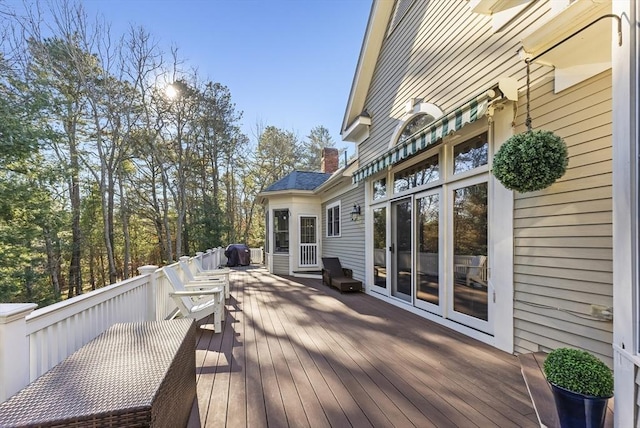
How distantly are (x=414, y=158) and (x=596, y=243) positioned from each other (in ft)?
9.61

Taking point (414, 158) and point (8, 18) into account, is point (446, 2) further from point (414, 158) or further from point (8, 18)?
point (8, 18)

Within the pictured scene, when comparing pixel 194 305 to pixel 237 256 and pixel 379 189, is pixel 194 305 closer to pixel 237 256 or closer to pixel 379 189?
pixel 379 189

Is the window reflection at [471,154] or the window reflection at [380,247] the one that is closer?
the window reflection at [471,154]

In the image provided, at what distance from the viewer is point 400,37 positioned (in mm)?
5555

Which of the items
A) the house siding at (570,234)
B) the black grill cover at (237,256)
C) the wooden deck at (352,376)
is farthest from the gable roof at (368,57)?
the black grill cover at (237,256)

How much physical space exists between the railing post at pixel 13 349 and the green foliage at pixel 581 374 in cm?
308

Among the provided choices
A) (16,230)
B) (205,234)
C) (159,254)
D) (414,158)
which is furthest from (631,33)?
(159,254)

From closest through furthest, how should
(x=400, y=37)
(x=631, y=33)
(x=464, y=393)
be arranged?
1. (x=631, y=33)
2. (x=464, y=393)
3. (x=400, y=37)

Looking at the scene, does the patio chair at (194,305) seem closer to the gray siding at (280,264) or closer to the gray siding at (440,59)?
the gray siding at (440,59)

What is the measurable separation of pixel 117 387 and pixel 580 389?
2.45 metres

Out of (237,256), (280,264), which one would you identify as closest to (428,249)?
(280,264)

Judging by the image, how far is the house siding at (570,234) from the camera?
7.91 ft

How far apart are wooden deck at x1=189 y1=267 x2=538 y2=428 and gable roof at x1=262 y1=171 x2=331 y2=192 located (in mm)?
6111

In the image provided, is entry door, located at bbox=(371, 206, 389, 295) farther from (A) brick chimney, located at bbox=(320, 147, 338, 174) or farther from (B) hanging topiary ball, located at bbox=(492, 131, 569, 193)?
(A) brick chimney, located at bbox=(320, 147, 338, 174)
